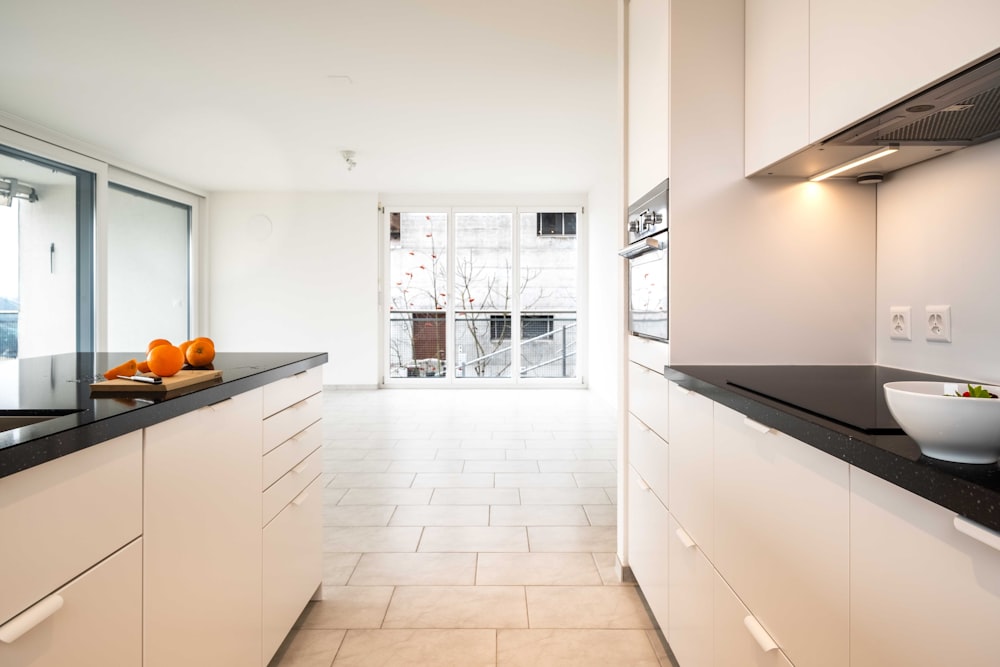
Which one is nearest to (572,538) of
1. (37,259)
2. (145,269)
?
(37,259)

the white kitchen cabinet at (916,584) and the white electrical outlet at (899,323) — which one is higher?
the white electrical outlet at (899,323)

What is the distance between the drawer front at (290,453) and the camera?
157 centimetres

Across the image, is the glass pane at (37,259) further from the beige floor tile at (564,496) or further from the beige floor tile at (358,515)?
the beige floor tile at (564,496)

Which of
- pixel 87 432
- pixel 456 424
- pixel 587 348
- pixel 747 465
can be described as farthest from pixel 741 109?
pixel 587 348

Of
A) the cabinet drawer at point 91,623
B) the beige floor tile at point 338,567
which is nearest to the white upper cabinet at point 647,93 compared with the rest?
the cabinet drawer at point 91,623

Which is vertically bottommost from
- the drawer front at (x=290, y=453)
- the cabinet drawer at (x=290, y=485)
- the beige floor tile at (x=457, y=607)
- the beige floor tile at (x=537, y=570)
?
the beige floor tile at (x=457, y=607)

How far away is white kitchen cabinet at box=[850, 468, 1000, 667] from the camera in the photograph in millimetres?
572

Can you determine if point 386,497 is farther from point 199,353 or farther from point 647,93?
point 647,93

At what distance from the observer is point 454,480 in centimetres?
351

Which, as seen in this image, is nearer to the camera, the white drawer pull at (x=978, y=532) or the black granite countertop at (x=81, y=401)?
the white drawer pull at (x=978, y=532)

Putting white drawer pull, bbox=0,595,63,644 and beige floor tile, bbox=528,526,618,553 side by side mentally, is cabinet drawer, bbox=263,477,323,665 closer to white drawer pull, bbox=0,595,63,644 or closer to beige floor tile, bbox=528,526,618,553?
white drawer pull, bbox=0,595,63,644

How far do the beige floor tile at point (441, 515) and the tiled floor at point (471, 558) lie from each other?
0.04 ft

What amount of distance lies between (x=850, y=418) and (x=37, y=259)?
6398 millimetres

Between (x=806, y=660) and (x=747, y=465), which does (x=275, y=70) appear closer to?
(x=747, y=465)
